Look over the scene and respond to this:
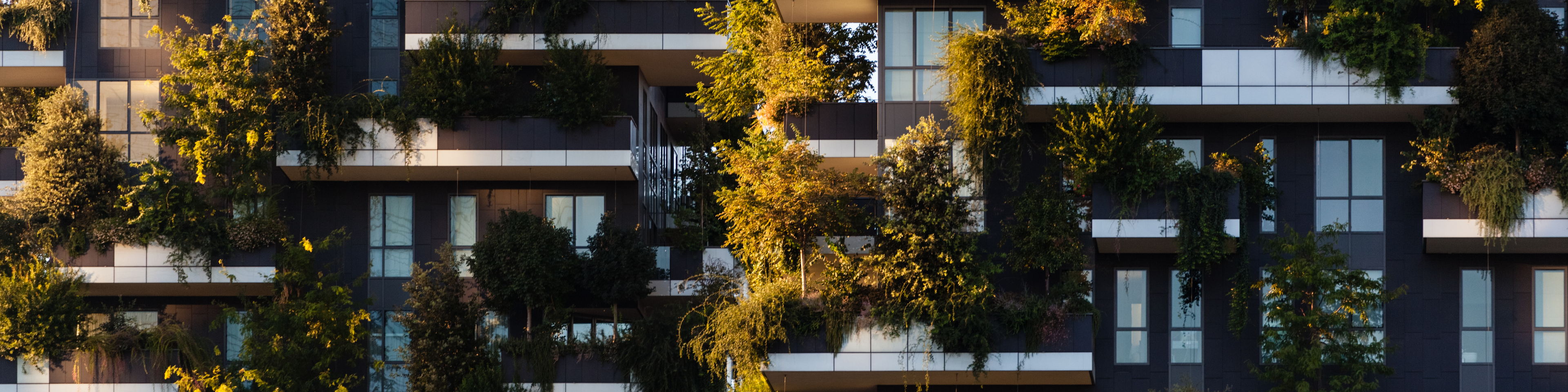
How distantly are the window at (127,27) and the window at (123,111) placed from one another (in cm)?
85

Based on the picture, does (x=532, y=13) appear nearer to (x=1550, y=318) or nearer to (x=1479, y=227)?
(x=1479, y=227)

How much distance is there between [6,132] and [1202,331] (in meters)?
25.1

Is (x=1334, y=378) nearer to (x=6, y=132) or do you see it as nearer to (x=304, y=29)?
(x=304, y=29)

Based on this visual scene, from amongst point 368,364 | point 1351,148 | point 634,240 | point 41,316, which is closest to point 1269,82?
point 1351,148

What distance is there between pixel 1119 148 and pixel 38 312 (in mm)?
20722

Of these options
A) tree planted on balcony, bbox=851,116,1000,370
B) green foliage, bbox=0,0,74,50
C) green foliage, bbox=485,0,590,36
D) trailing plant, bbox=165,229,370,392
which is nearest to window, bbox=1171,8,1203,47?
tree planted on balcony, bbox=851,116,1000,370

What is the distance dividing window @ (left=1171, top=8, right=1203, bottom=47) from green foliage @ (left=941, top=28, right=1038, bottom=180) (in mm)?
3612

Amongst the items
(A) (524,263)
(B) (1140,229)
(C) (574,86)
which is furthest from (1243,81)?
(A) (524,263)

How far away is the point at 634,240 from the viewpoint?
29.4 metres

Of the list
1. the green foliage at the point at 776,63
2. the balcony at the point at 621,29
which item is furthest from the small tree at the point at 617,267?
the balcony at the point at 621,29

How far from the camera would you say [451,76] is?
30.1 m

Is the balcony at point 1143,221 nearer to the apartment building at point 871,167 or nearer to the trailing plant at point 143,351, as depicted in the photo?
the apartment building at point 871,167

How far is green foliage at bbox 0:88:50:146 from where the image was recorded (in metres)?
32.2

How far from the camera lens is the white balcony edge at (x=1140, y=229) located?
1075 inches
